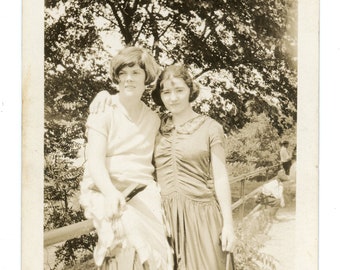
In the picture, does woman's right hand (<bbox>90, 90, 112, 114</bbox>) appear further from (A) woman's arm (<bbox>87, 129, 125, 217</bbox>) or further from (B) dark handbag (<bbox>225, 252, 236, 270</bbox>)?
(B) dark handbag (<bbox>225, 252, 236, 270</bbox>)

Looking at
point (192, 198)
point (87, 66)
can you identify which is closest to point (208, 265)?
point (192, 198)

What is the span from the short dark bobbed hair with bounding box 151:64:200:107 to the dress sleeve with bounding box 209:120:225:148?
0.28 feet

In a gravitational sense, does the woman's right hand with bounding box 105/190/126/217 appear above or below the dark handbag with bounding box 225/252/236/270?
above

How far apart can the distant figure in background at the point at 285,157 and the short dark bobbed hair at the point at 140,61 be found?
368mm

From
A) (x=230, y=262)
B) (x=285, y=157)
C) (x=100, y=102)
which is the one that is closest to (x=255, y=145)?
(x=285, y=157)

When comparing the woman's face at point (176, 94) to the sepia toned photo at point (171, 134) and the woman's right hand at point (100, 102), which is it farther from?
the woman's right hand at point (100, 102)

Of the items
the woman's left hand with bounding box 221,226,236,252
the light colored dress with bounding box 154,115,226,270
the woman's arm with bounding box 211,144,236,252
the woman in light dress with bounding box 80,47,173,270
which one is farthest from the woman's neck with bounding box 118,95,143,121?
the woman's left hand with bounding box 221,226,236,252

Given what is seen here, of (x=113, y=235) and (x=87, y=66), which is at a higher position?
(x=87, y=66)

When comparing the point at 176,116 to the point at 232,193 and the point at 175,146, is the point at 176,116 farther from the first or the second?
the point at 232,193

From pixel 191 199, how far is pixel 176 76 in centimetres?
31

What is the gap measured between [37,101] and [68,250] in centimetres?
39

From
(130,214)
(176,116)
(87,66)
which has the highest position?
(87,66)

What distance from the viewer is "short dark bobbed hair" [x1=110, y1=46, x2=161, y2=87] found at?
6.02ft

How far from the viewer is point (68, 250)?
6.09ft
